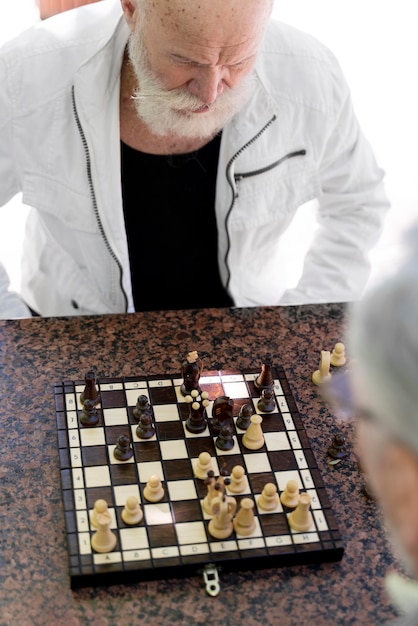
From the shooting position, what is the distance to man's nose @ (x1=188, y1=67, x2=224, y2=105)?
75.5 inches

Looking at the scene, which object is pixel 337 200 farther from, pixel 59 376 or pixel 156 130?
pixel 59 376

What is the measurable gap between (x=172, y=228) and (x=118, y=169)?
0.24 meters

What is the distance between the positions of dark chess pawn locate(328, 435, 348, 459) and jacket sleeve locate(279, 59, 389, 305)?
31.2 inches

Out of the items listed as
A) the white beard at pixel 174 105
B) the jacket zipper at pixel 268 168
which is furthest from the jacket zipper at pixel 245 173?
the white beard at pixel 174 105

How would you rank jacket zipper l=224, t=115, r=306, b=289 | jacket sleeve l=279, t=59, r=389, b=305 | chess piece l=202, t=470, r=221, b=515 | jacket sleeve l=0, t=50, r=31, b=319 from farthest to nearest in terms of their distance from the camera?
jacket sleeve l=279, t=59, r=389, b=305
jacket zipper l=224, t=115, r=306, b=289
jacket sleeve l=0, t=50, r=31, b=319
chess piece l=202, t=470, r=221, b=515

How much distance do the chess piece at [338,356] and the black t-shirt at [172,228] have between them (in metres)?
0.60

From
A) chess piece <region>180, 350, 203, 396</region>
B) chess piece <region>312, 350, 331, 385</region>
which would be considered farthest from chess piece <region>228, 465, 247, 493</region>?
chess piece <region>312, 350, 331, 385</region>

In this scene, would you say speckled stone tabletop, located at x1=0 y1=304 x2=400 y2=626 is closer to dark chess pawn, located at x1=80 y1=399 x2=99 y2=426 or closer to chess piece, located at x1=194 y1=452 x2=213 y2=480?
dark chess pawn, located at x1=80 y1=399 x2=99 y2=426

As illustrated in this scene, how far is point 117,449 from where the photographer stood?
63.2 inches

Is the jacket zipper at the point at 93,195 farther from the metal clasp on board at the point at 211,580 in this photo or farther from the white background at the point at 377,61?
the white background at the point at 377,61

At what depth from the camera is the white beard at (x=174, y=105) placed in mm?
1994

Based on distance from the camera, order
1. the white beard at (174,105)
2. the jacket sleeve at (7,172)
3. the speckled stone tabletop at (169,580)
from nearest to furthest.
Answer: the speckled stone tabletop at (169,580) → the white beard at (174,105) → the jacket sleeve at (7,172)

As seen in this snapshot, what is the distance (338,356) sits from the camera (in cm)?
189

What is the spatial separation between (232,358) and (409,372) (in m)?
1.03
